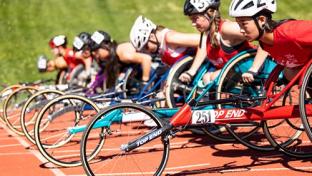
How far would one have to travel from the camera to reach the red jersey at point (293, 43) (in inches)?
219

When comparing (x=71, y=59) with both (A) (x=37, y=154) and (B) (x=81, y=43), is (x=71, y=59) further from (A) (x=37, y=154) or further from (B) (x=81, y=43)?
(A) (x=37, y=154)

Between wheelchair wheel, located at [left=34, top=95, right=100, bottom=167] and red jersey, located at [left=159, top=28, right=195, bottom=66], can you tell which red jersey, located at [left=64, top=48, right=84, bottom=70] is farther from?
red jersey, located at [left=159, top=28, right=195, bottom=66]

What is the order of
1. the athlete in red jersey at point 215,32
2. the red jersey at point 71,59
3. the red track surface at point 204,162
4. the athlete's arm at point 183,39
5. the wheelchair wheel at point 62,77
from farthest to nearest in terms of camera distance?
the wheelchair wheel at point 62,77, the red jersey at point 71,59, the athlete's arm at point 183,39, the athlete in red jersey at point 215,32, the red track surface at point 204,162

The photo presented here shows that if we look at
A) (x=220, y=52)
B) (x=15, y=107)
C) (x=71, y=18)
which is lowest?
(x=15, y=107)

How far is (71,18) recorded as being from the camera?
26812mm

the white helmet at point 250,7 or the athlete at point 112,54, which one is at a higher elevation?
the white helmet at point 250,7

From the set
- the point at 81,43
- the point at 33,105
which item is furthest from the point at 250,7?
the point at 81,43

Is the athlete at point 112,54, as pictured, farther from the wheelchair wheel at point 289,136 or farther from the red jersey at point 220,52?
the wheelchair wheel at point 289,136

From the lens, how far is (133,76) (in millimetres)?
9992

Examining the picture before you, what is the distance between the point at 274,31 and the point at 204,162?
5.62ft

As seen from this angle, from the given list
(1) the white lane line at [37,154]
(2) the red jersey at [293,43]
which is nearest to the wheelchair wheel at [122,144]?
(1) the white lane line at [37,154]

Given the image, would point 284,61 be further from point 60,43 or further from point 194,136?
point 60,43

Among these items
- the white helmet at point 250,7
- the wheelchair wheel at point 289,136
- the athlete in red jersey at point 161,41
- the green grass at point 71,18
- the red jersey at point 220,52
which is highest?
the green grass at point 71,18

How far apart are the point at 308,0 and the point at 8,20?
13290 mm
